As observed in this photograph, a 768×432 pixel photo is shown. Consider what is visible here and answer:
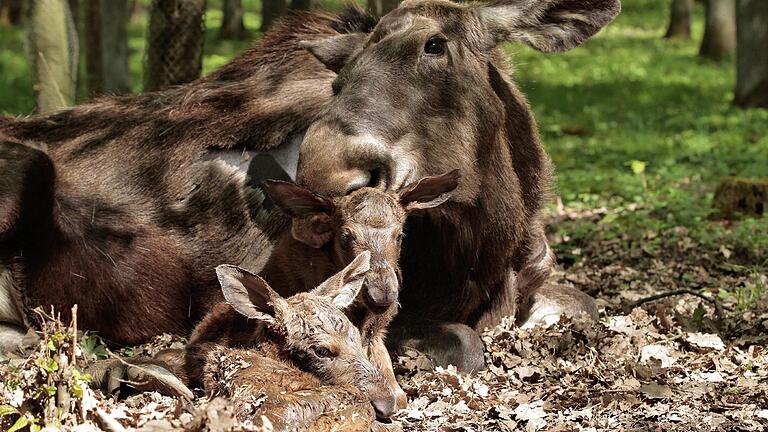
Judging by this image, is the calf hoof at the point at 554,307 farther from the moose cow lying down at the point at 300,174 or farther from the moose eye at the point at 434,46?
the moose eye at the point at 434,46

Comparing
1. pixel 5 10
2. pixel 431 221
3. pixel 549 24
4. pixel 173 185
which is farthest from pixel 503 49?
pixel 5 10

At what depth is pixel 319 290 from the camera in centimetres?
514

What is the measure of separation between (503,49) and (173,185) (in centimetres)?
231

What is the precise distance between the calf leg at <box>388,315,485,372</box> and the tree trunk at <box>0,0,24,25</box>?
2983 cm

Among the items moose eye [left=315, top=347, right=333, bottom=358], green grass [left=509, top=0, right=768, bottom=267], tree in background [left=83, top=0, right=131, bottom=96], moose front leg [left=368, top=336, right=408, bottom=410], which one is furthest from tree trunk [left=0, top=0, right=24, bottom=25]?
moose eye [left=315, top=347, right=333, bottom=358]

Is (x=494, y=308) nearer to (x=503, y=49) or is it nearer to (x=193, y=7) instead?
(x=503, y=49)

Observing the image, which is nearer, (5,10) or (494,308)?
(494,308)

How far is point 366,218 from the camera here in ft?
17.8

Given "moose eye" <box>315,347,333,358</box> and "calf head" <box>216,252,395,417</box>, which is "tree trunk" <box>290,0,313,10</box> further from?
"moose eye" <box>315,347,333,358</box>

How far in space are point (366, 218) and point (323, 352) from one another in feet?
2.77

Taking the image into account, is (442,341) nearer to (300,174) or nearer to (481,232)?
(481,232)

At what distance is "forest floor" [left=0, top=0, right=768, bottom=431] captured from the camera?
5.19 metres

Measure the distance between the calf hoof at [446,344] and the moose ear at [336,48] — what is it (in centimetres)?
167

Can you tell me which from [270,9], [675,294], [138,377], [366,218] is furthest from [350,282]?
[270,9]
